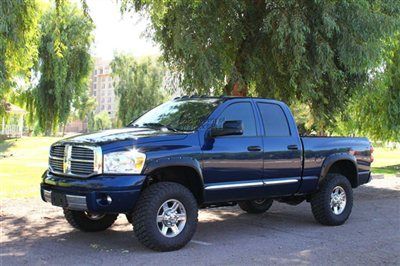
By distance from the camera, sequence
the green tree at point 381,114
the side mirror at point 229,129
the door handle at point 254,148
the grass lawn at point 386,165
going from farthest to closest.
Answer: the grass lawn at point 386,165 < the green tree at point 381,114 < the door handle at point 254,148 < the side mirror at point 229,129

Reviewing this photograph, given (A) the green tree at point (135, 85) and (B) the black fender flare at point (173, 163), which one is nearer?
(B) the black fender flare at point (173, 163)

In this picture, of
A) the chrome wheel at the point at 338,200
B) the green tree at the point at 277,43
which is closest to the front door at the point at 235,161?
the chrome wheel at the point at 338,200

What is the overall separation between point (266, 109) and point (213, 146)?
1.52m

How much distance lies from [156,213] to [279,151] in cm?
248

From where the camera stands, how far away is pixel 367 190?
1509cm

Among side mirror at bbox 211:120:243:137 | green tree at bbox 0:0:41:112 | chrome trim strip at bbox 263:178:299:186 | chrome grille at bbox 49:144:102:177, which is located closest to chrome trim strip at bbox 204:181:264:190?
chrome trim strip at bbox 263:178:299:186

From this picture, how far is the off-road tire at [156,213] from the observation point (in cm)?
665

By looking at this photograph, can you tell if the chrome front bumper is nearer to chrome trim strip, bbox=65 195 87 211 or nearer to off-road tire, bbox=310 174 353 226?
chrome trim strip, bbox=65 195 87 211

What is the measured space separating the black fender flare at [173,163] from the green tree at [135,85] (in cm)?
4241

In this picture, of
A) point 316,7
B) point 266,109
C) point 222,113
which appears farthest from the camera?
point 316,7

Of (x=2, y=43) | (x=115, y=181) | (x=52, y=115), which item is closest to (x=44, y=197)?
(x=115, y=181)

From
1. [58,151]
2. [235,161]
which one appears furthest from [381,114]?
[58,151]

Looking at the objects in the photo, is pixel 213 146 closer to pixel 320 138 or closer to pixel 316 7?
pixel 320 138

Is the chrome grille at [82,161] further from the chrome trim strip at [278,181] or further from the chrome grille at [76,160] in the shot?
the chrome trim strip at [278,181]
